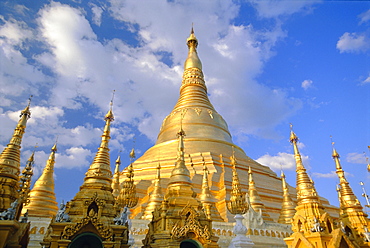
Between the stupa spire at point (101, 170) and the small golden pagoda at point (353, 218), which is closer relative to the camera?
the stupa spire at point (101, 170)

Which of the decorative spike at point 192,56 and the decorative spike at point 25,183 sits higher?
the decorative spike at point 192,56

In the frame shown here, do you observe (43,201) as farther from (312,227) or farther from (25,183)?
(312,227)

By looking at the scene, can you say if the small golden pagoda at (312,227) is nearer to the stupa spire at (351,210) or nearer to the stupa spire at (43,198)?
the stupa spire at (351,210)

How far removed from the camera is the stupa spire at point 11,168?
309 inches

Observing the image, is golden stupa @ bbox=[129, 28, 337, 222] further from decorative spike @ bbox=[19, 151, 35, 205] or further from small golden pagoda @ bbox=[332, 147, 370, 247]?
decorative spike @ bbox=[19, 151, 35, 205]

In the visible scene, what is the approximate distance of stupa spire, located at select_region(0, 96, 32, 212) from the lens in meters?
7.85

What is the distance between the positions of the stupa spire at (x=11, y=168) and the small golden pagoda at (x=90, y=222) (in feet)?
4.63

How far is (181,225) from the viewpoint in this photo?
30.3ft

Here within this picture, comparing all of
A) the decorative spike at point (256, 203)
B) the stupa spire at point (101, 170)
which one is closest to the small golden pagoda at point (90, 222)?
the stupa spire at point (101, 170)

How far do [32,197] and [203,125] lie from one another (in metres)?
18.2

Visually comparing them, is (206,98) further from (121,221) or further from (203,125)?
(121,221)

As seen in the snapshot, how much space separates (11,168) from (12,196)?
961 mm

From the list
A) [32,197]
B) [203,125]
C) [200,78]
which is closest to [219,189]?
[203,125]

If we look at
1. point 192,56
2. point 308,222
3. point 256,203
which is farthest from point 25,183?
point 192,56
